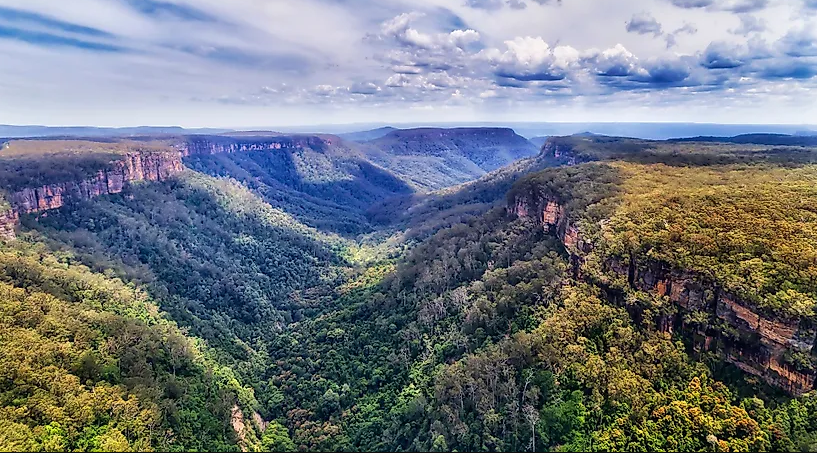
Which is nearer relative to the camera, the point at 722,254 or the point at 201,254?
the point at 722,254

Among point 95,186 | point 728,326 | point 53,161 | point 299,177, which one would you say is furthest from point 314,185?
point 728,326

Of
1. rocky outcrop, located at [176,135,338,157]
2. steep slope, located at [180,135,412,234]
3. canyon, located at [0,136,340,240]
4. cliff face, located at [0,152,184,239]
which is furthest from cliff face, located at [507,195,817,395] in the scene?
rocky outcrop, located at [176,135,338,157]

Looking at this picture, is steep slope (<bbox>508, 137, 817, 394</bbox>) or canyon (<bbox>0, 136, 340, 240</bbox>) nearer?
steep slope (<bbox>508, 137, 817, 394</bbox>)

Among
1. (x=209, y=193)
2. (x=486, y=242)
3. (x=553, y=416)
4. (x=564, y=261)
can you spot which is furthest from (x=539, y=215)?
(x=209, y=193)

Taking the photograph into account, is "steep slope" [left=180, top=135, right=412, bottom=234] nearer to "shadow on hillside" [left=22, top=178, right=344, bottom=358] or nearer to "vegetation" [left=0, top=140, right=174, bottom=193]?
"shadow on hillside" [left=22, top=178, right=344, bottom=358]

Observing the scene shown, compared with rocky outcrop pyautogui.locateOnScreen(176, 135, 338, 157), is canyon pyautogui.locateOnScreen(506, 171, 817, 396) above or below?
below

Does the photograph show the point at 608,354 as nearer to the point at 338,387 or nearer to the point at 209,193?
the point at 338,387

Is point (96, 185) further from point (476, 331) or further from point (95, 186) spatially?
point (476, 331)

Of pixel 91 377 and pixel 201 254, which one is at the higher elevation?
pixel 91 377
